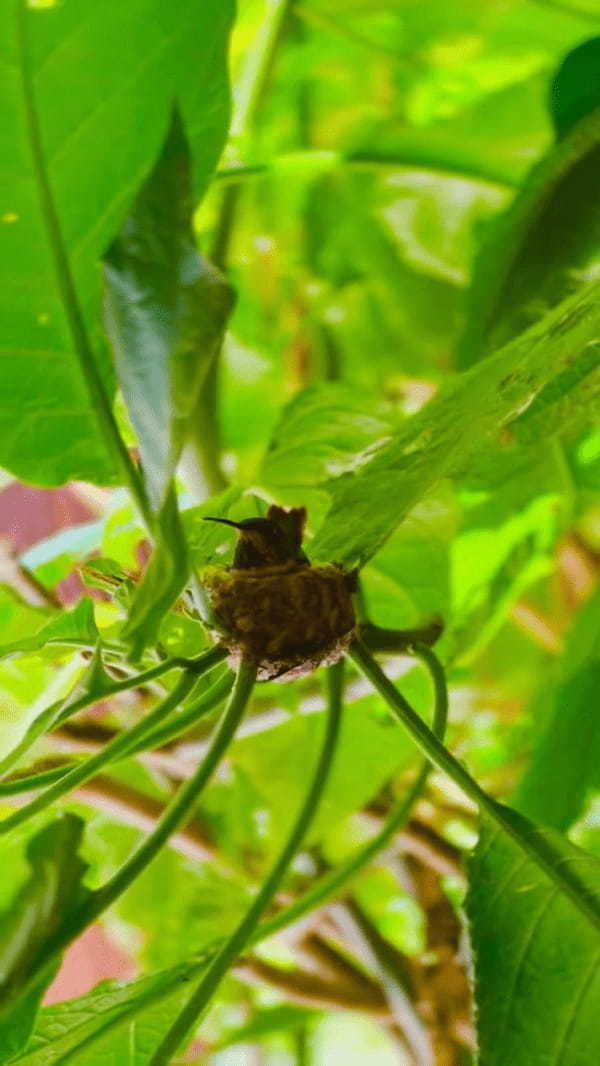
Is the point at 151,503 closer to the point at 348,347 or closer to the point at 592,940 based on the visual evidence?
the point at 592,940

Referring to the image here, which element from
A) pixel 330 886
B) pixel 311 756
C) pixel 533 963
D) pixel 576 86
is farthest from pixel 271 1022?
pixel 576 86

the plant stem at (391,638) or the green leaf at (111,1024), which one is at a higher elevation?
the plant stem at (391,638)

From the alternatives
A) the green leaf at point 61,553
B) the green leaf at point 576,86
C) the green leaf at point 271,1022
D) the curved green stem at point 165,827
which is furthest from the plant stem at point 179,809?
the green leaf at point 271,1022

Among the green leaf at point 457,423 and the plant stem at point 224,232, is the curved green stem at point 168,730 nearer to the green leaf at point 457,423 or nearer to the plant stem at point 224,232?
the green leaf at point 457,423

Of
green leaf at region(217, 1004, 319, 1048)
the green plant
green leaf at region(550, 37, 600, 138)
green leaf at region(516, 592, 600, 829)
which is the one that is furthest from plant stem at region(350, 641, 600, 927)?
green leaf at region(217, 1004, 319, 1048)

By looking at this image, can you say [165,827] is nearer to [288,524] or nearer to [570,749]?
[288,524]

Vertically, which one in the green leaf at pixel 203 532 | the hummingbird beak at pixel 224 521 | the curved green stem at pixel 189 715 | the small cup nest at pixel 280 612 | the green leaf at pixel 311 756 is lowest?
the green leaf at pixel 311 756

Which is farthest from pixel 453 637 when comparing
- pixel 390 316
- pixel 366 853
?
pixel 390 316

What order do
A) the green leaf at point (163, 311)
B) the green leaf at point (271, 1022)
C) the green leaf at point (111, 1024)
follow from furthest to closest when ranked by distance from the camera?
the green leaf at point (271, 1022)
the green leaf at point (111, 1024)
the green leaf at point (163, 311)
